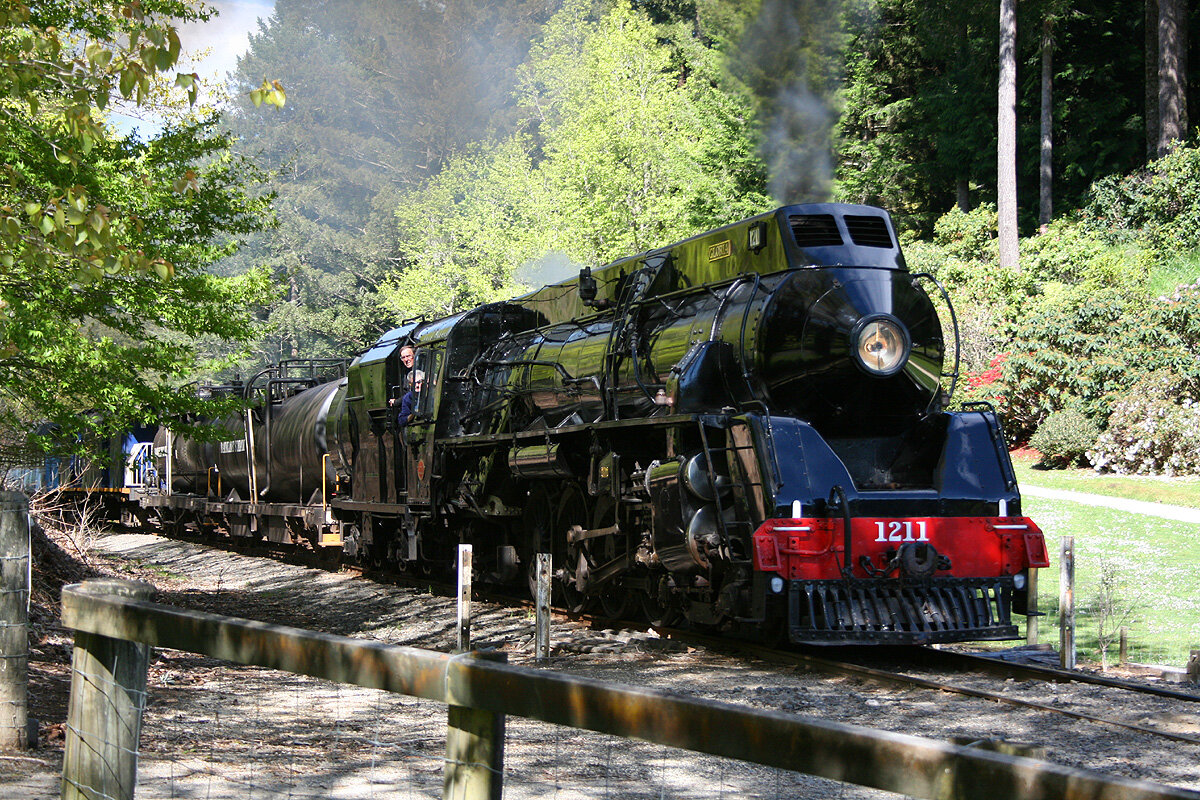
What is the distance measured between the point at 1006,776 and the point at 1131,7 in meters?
38.1

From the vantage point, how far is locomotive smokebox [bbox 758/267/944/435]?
9.09 m

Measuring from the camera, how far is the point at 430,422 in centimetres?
1386

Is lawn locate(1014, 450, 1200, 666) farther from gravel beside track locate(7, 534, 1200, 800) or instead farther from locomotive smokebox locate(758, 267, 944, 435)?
gravel beside track locate(7, 534, 1200, 800)

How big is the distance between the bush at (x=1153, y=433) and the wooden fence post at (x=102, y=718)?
793 inches

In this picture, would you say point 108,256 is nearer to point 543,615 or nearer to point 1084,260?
point 543,615

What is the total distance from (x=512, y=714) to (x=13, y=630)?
12.4 ft

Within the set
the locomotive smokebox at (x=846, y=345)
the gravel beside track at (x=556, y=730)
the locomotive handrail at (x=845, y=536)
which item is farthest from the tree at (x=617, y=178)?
the gravel beside track at (x=556, y=730)

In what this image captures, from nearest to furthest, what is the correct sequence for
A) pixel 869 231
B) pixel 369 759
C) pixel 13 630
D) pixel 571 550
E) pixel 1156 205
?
pixel 13 630 → pixel 369 759 → pixel 869 231 → pixel 571 550 → pixel 1156 205

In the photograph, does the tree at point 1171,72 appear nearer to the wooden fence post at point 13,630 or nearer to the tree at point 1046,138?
the tree at point 1046,138

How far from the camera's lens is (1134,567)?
551 inches

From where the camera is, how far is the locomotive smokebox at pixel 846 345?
29.8ft

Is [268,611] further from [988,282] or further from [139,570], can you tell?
[988,282]

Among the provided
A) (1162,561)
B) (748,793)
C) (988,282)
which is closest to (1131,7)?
(988,282)

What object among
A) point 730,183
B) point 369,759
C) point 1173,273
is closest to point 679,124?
point 730,183
